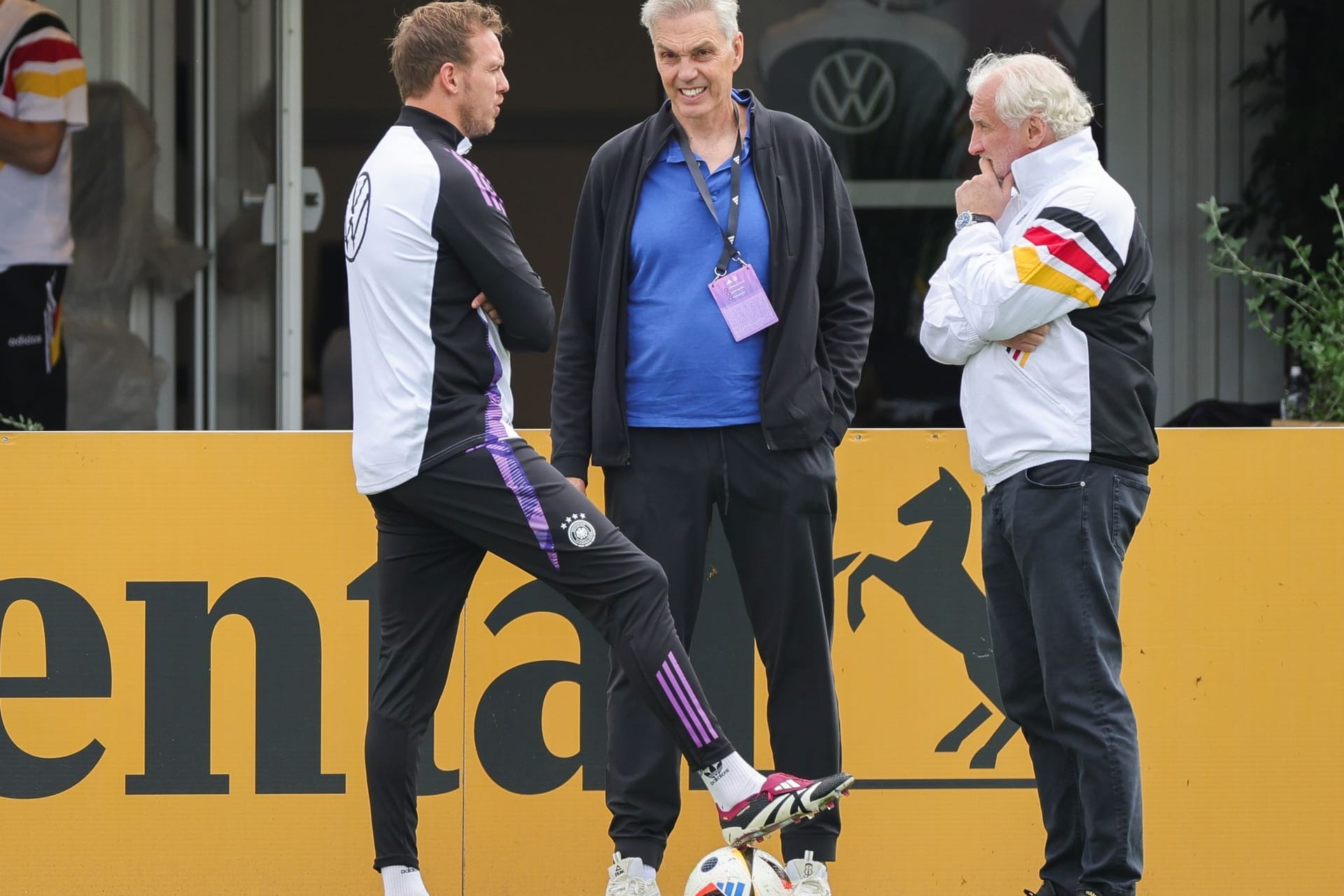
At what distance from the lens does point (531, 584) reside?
157 inches

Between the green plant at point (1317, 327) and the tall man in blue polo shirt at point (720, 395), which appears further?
the green plant at point (1317, 327)

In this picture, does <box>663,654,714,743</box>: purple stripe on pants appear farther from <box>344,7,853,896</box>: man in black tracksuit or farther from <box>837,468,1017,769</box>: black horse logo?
<box>837,468,1017,769</box>: black horse logo

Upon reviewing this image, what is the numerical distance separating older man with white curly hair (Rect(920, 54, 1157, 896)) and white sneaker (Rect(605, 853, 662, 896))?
0.91m

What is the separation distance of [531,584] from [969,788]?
3.91 ft

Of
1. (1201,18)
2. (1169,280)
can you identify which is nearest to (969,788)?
(1169,280)

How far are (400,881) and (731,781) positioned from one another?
748 millimetres

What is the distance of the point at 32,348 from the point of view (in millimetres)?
6516

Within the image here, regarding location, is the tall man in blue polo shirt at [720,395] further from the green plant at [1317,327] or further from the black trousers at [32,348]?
the black trousers at [32,348]

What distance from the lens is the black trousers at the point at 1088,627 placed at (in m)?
3.16

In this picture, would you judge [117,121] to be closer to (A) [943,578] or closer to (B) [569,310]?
(B) [569,310]

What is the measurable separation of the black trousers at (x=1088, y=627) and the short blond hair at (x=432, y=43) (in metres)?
1.45

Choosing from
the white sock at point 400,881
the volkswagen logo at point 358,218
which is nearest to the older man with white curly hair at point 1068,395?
the volkswagen logo at point 358,218

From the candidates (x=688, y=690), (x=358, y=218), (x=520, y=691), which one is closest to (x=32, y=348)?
(x=520, y=691)

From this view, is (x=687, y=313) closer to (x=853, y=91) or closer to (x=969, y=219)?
(x=969, y=219)
